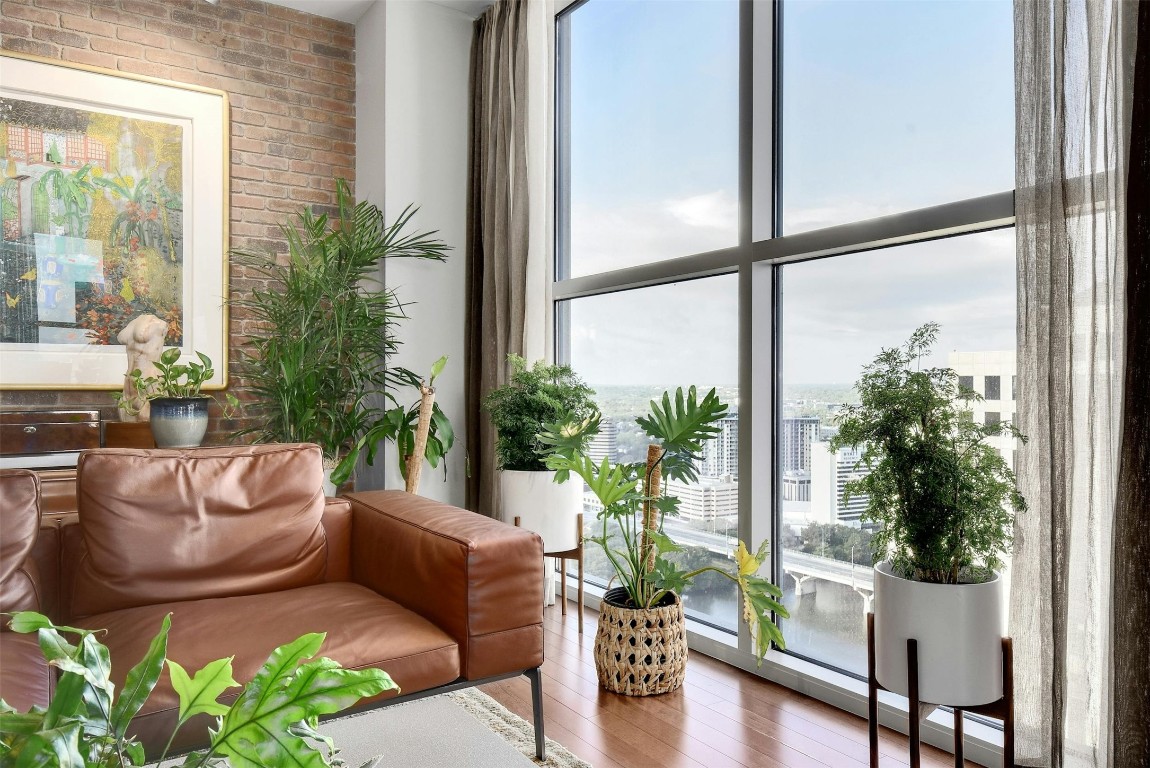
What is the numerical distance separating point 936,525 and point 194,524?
1938 mm

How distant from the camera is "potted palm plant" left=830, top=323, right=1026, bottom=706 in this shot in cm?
170

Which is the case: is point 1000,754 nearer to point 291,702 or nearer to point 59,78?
point 291,702

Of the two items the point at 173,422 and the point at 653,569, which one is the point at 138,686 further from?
the point at 173,422

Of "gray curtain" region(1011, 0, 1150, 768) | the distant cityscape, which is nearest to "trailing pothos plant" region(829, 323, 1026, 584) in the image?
"gray curtain" region(1011, 0, 1150, 768)

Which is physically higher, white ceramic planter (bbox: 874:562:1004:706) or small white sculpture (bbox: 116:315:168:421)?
small white sculpture (bbox: 116:315:168:421)

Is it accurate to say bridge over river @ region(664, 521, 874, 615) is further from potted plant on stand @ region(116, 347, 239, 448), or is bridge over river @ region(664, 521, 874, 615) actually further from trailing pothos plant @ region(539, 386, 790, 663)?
potted plant on stand @ region(116, 347, 239, 448)

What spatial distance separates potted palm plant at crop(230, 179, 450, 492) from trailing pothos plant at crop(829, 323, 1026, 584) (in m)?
2.36

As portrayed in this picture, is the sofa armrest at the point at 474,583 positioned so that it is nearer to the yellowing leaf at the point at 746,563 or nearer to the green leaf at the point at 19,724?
the yellowing leaf at the point at 746,563

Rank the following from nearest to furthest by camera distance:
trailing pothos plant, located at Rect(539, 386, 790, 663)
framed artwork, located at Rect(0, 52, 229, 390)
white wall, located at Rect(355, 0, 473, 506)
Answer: trailing pothos plant, located at Rect(539, 386, 790, 663) → framed artwork, located at Rect(0, 52, 229, 390) → white wall, located at Rect(355, 0, 473, 506)

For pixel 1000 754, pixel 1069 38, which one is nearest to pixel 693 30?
pixel 1069 38

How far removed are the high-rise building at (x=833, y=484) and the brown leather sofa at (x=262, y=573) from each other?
1093 mm

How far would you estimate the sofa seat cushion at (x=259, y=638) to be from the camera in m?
1.62

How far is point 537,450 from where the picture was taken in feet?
10.3

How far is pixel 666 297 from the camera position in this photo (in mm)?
3299
